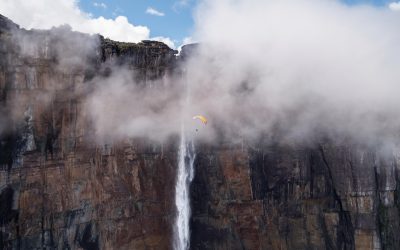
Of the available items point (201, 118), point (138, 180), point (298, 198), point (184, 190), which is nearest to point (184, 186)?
point (184, 190)

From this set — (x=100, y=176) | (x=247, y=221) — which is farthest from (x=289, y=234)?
(x=100, y=176)

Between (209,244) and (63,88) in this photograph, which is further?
(209,244)

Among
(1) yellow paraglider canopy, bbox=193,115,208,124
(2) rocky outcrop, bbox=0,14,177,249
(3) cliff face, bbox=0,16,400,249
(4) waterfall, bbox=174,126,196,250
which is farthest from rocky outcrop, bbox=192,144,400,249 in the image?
(2) rocky outcrop, bbox=0,14,177,249

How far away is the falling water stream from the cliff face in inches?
21.4

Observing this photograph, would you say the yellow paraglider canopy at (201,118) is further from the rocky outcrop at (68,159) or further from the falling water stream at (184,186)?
the rocky outcrop at (68,159)

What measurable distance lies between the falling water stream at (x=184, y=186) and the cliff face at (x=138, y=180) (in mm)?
544

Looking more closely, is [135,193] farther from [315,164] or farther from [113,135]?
[315,164]

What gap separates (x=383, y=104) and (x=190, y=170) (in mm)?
15657

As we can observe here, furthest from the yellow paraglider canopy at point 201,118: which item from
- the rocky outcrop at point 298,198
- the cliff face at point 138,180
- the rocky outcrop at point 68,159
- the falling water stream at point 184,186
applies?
the rocky outcrop at point 68,159

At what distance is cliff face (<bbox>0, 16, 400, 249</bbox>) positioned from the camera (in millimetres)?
29688

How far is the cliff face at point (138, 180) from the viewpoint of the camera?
29.7 metres

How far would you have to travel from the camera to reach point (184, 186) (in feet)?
122

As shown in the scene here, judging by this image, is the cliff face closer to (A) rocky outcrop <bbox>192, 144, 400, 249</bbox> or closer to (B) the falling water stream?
(A) rocky outcrop <bbox>192, 144, 400, 249</bbox>

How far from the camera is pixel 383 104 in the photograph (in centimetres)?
3541
